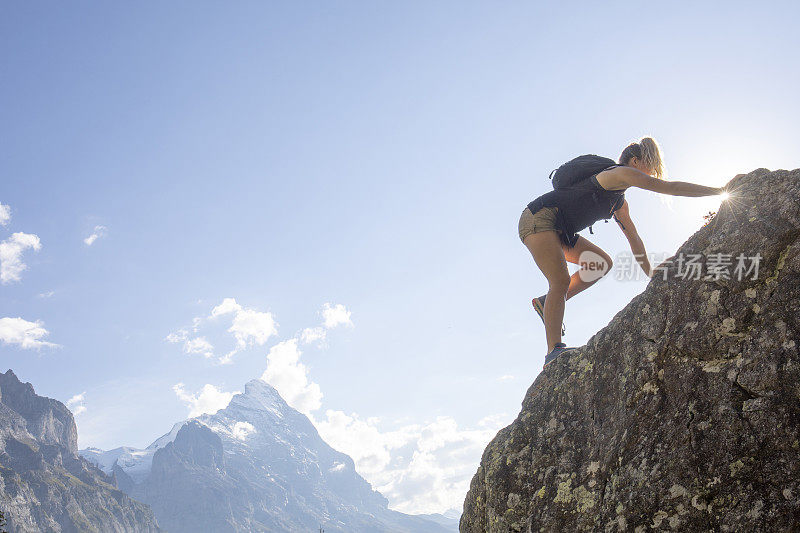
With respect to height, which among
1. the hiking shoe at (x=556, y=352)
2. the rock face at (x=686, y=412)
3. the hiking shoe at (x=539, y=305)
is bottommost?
the rock face at (x=686, y=412)

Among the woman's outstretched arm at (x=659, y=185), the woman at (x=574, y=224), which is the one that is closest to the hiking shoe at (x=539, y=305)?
the woman at (x=574, y=224)

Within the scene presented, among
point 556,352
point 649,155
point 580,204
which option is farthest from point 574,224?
point 556,352

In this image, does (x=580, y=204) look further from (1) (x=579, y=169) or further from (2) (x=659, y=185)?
(2) (x=659, y=185)

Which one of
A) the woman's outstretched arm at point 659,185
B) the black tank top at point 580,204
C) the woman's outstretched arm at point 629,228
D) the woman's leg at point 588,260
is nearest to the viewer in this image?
the woman's outstretched arm at point 659,185

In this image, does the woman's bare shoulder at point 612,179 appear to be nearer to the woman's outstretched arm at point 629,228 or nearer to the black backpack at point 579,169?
the black backpack at point 579,169

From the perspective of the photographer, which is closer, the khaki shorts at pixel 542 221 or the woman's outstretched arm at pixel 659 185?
the woman's outstretched arm at pixel 659 185

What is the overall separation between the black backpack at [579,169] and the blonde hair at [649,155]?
265mm

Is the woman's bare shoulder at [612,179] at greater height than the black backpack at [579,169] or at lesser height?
lesser

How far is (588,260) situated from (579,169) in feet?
4.49

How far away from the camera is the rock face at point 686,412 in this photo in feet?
13.8

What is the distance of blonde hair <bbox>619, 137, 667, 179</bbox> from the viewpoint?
21.2 feet

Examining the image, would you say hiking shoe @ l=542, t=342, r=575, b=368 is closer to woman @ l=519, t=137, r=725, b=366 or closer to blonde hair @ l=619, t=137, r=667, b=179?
woman @ l=519, t=137, r=725, b=366

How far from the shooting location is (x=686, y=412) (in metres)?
4.68

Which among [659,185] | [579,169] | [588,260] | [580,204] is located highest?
[579,169]
